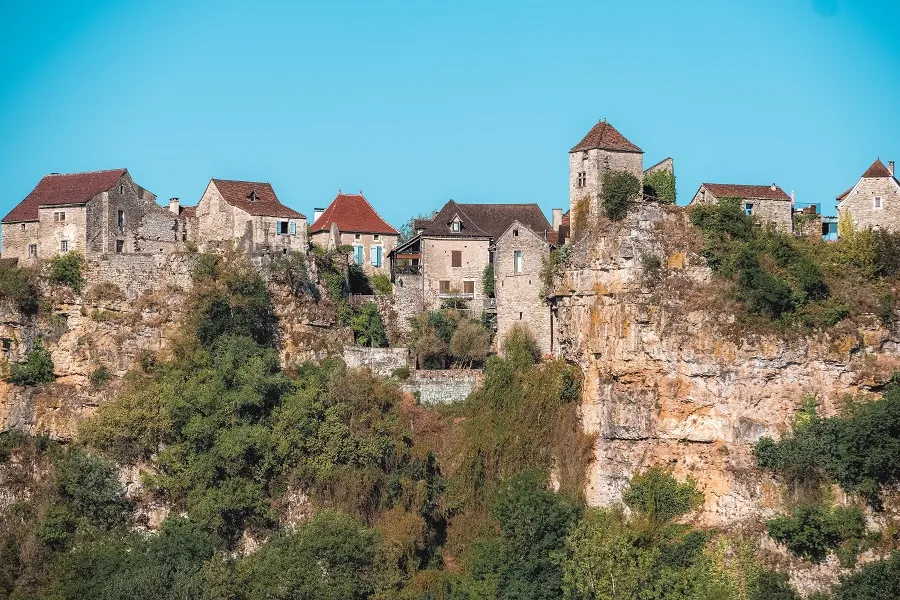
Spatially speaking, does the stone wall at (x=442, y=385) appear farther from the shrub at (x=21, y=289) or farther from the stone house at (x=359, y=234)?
the shrub at (x=21, y=289)

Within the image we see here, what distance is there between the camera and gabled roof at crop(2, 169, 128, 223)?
64.2 m

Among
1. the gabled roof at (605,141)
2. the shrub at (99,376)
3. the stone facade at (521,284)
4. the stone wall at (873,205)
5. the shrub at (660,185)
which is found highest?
the gabled roof at (605,141)

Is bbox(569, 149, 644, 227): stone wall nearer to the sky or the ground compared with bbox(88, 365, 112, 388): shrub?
nearer to the sky

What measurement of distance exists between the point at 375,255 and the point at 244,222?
6656 millimetres

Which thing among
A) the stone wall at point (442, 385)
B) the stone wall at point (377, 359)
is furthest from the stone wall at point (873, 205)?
the stone wall at point (377, 359)

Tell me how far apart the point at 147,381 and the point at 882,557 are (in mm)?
24736

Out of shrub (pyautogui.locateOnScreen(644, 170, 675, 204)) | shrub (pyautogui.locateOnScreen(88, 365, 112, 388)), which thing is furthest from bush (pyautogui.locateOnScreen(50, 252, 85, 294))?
shrub (pyautogui.locateOnScreen(644, 170, 675, 204))

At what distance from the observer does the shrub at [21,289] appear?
62.3m

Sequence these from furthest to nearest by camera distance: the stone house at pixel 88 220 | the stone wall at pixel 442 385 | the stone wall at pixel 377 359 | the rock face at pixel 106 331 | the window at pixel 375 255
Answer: the window at pixel 375 255
the stone house at pixel 88 220
the stone wall at pixel 377 359
the stone wall at pixel 442 385
the rock face at pixel 106 331

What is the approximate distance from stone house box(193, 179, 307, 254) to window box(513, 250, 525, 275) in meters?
7.55

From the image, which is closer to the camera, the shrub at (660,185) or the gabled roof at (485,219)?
the shrub at (660,185)

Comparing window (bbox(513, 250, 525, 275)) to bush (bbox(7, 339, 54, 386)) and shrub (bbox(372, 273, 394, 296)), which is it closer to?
shrub (bbox(372, 273, 394, 296))

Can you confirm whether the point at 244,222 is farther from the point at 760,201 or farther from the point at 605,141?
the point at 760,201

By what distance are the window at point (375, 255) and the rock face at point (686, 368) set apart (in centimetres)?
1132
